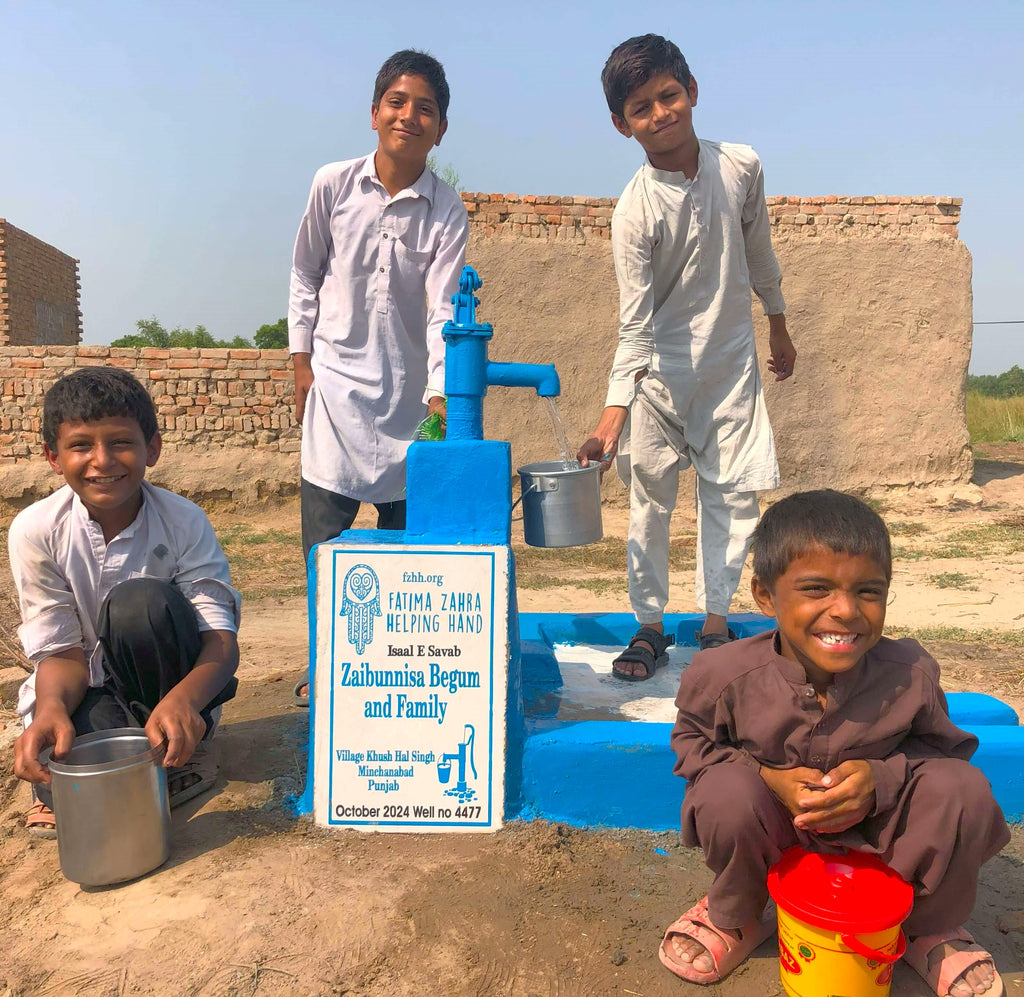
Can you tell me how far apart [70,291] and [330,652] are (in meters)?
13.9

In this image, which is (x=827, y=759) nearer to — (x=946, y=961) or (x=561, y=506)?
(x=946, y=961)

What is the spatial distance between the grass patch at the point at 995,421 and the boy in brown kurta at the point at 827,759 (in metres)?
11.5

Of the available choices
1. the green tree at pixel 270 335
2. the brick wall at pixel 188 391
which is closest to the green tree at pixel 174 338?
the green tree at pixel 270 335

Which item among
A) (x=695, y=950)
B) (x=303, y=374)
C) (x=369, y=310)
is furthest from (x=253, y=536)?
(x=695, y=950)

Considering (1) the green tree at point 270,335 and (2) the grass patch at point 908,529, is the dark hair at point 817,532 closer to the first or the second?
(2) the grass patch at point 908,529

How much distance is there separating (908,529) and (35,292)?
10993mm

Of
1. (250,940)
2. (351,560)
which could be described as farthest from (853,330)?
(250,940)

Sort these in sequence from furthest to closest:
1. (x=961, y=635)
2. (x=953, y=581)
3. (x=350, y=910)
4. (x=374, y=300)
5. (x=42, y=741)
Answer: (x=953, y=581) < (x=961, y=635) < (x=374, y=300) < (x=42, y=741) < (x=350, y=910)

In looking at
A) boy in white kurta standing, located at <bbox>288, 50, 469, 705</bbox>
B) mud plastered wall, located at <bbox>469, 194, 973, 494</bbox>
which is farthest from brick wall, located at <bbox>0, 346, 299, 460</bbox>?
boy in white kurta standing, located at <bbox>288, 50, 469, 705</bbox>

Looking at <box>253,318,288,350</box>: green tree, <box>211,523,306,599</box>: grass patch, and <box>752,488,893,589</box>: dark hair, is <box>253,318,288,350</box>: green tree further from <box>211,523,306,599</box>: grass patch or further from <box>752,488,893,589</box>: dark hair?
<box>752,488,893,589</box>: dark hair

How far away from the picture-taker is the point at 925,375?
8.38 m

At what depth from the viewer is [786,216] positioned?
810 cm

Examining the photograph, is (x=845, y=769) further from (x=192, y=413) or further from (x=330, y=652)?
(x=192, y=413)

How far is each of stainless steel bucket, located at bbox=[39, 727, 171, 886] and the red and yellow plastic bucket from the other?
1337mm
